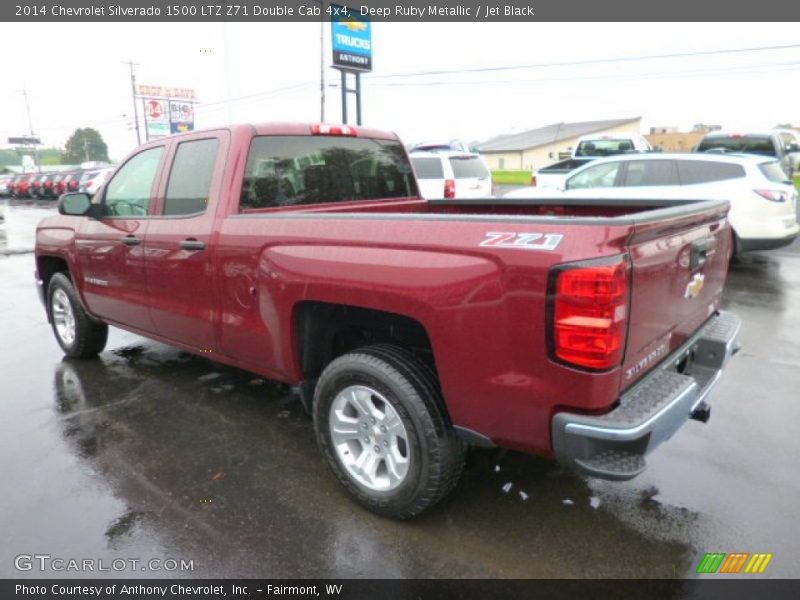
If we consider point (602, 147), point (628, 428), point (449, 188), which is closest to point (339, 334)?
point (628, 428)

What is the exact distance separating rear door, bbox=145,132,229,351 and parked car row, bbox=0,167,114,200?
24.9 meters

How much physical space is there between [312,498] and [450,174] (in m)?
10.9

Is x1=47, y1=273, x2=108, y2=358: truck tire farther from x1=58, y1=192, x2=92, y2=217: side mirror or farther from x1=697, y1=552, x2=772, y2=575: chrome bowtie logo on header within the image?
x1=697, y1=552, x2=772, y2=575: chrome bowtie logo on header

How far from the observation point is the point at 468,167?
532 inches

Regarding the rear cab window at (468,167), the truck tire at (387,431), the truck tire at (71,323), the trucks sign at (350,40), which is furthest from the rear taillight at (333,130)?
the trucks sign at (350,40)

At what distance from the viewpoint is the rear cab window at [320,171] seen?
354 centimetres

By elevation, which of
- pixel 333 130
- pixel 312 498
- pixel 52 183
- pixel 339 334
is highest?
pixel 333 130

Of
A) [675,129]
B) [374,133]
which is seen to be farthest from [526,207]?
[675,129]

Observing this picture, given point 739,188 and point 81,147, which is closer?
point 739,188

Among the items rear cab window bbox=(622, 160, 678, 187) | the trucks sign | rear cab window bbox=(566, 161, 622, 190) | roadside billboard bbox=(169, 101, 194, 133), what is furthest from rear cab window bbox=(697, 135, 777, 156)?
roadside billboard bbox=(169, 101, 194, 133)

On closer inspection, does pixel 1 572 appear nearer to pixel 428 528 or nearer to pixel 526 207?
pixel 428 528

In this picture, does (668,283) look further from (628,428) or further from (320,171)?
(320,171)

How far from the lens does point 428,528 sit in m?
2.80

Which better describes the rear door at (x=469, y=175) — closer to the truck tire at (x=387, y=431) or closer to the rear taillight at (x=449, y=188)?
the rear taillight at (x=449, y=188)
